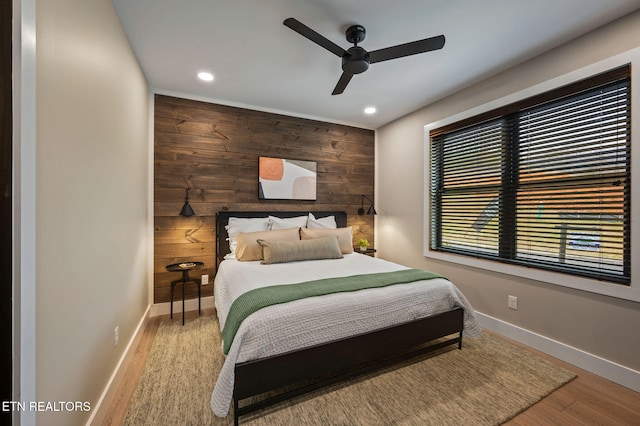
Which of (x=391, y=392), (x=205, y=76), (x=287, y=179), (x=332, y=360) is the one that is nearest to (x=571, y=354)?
(x=391, y=392)

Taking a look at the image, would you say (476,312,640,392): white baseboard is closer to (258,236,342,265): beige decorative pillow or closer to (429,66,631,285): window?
(429,66,631,285): window

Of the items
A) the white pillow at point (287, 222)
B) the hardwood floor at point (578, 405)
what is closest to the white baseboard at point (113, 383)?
the hardwood floor at point (578, 405)

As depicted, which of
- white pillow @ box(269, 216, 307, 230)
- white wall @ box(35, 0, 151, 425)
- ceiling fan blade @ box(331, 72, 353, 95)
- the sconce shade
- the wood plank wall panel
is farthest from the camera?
white pillow @ box(269, 216, 307, 230)

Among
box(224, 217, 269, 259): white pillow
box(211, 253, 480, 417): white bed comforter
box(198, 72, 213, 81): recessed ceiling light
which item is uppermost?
box(198, 72, 213, 81): recessed ceiling light

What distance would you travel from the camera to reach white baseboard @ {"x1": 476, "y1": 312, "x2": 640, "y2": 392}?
5.91 feet

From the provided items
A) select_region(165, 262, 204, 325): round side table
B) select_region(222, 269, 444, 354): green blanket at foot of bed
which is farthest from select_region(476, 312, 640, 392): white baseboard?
select_region(165, 262, 204, 325): round side table

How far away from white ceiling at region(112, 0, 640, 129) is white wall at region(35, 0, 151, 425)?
1.29 feet

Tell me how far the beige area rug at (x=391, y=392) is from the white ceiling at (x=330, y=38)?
266 cm

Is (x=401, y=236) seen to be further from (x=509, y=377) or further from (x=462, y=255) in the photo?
(x=509, y=377)

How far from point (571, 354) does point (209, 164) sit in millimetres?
4062

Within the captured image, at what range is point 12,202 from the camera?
2.71ft

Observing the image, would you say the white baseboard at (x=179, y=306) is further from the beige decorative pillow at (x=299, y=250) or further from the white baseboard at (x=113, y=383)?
the beige decorative pillow at (x=299, y=250)

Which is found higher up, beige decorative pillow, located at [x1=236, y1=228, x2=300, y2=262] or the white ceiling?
the white ceiling

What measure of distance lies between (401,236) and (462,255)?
0.96m
